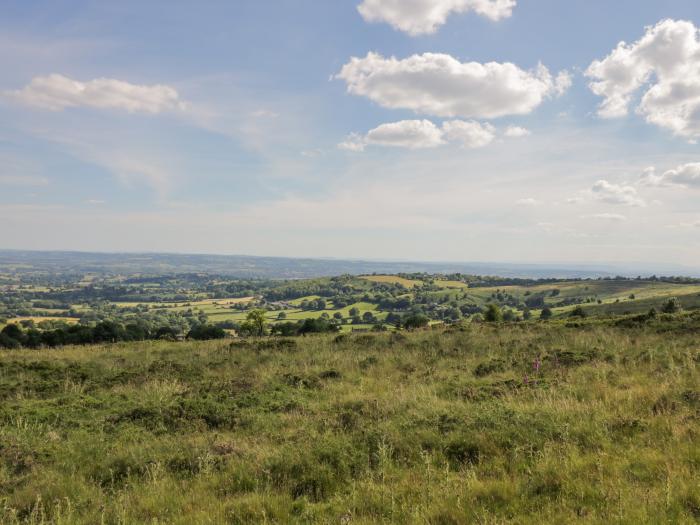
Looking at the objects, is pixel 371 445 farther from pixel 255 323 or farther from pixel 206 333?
pixel 255 323

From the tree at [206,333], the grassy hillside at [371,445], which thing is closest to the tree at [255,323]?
the tree at [206,333]

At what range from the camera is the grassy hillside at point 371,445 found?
18.4 ft

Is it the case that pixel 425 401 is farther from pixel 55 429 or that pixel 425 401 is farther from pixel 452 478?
pixel 55 429

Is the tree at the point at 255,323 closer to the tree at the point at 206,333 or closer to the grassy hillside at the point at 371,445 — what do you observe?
the tree at the point at 206,333

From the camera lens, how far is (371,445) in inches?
311

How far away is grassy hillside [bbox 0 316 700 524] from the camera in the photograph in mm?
5609

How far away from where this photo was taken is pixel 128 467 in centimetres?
752

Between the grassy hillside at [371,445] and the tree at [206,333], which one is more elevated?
the grassy hillside at [371,445]

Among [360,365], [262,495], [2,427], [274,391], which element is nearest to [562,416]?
[262,495]

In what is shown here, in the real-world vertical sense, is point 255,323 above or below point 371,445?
below

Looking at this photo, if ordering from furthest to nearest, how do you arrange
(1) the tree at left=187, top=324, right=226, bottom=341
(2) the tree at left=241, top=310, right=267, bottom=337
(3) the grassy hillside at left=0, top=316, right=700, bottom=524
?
(2) the tree at left=241, top=310, right=267, bottom=337
(1) the tree at left=187, top=324, right=226, bottom=341
(3) the grassy hillside at left=0, top=316, right=700, bottom=524

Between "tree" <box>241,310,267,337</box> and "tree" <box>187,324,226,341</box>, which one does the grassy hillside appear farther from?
"tree" <box>241,310,267,337</box>

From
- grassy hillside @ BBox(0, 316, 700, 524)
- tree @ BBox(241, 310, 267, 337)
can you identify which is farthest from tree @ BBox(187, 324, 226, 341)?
grassy hillside @ BBox(0, 316, 700, 524)

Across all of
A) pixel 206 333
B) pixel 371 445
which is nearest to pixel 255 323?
pixel 206 333
